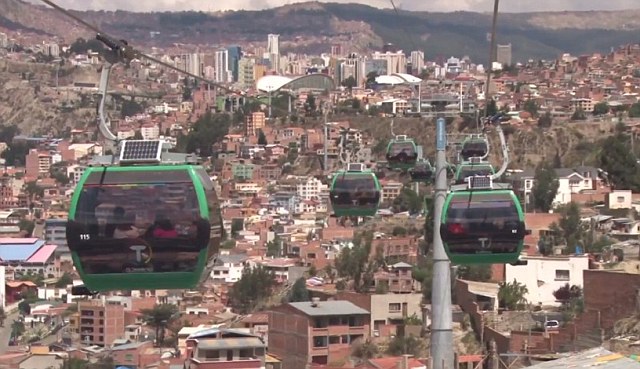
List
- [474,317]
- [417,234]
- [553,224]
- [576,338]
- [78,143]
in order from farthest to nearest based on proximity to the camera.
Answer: [78,143], [417,234], [553,224], [474,317], [576,338]

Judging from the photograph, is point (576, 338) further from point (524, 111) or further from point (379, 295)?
point (524, 111)

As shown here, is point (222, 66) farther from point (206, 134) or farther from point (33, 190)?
point (33, 190)

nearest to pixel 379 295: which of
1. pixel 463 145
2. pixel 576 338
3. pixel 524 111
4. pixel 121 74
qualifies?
pixel 576 338

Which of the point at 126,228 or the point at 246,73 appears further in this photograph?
the point at 246,73

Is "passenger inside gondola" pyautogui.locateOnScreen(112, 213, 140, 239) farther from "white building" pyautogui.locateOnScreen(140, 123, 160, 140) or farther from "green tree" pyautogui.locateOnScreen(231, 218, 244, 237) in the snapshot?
"white building" pyautogui.locateOnScreen(140, 123, 160, 140)

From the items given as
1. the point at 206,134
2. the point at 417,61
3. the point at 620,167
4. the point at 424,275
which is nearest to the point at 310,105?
the point at 206,134

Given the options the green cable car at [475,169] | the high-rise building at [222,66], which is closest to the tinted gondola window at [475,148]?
the green cable car at [475,169]
